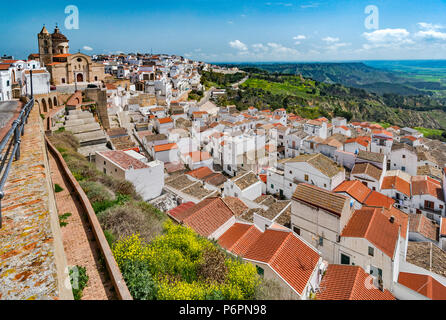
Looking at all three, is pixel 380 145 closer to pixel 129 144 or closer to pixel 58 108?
pixel 129 144

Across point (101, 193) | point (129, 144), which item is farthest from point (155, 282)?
point (129, 144)

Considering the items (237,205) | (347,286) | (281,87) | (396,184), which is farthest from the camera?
(281,87)

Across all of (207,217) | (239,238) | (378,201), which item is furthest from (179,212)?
(378,201)

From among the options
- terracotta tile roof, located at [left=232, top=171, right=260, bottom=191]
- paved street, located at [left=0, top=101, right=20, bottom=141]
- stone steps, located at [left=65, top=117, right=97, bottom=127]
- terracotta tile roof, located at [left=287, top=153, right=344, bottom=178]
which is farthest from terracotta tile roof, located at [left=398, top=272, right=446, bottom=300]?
stone steps, located at [left=65, top=117, right=97, bottom=127]

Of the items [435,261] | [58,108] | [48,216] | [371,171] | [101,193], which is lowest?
[435,261]

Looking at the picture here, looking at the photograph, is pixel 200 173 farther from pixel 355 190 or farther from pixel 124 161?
pixel 355 190

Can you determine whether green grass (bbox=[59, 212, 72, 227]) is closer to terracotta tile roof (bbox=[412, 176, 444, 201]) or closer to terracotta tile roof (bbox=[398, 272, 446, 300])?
terracotta tile roof (bbox=[398, 272, 446, 300])
